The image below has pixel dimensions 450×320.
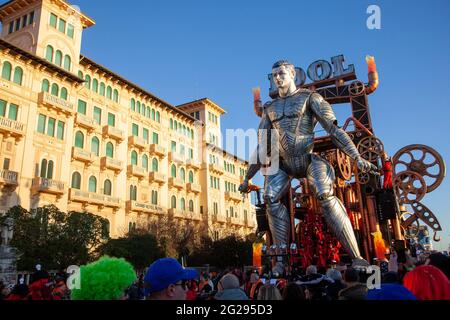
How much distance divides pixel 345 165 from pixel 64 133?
71.3 ft

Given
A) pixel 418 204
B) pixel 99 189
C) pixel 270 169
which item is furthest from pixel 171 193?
pixel 270 169

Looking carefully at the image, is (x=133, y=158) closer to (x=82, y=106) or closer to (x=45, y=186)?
(x=82, y=106)

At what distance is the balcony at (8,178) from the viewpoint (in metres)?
21.3

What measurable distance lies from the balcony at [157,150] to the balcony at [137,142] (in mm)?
964

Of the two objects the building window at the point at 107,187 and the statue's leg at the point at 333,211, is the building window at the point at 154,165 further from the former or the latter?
the statue's leg at the point at 333,211

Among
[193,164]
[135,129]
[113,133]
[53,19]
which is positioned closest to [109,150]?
[113,133]

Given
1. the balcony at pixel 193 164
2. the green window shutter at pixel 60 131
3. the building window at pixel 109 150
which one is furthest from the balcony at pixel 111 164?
the balcony at pixel 193 164

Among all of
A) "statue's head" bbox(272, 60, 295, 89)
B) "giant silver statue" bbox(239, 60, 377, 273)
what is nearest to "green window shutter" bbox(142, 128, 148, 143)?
"giant silver statue" bbox(239, 60, 377, 273)

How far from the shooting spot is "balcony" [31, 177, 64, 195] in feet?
75.1

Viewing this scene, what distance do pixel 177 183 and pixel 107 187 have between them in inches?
369

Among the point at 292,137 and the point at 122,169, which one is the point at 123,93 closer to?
the point at 122,169

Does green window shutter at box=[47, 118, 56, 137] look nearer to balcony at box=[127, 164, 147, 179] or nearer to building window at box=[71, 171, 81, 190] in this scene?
building window at box=[71, 171, 81, 190]

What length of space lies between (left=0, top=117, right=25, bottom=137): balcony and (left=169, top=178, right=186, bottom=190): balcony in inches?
661

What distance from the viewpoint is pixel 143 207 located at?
107ft
